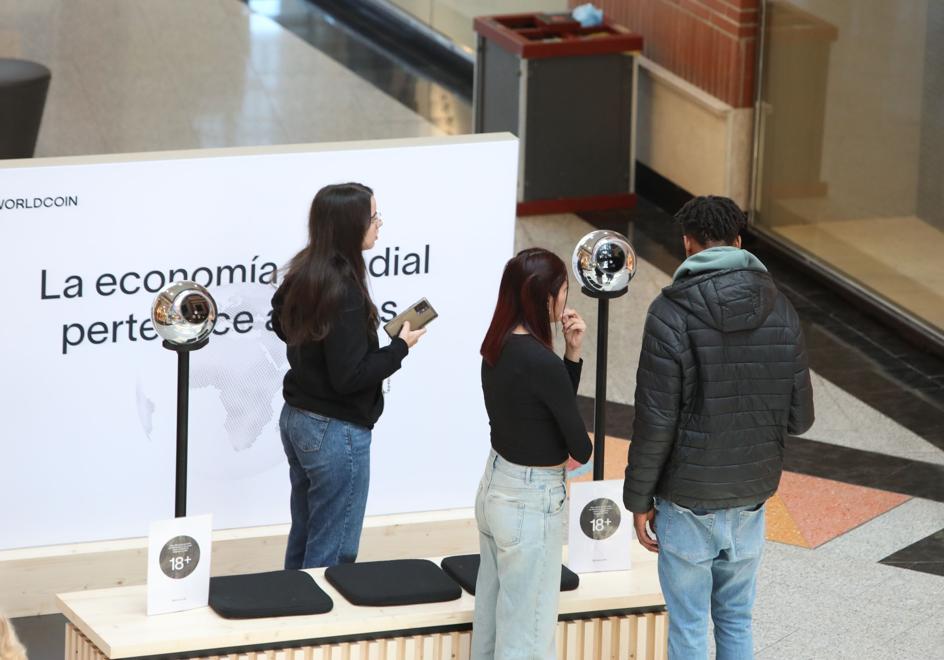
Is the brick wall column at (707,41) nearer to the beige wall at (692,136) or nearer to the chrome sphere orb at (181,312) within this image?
the beige wall at (692,136)

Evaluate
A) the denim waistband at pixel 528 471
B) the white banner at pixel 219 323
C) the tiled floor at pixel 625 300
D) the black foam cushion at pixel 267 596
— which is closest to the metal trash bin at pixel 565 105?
the tiled floor at pixel 625 300

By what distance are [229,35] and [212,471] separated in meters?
8.62

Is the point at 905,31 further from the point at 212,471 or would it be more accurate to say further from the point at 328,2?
the point at 328,2

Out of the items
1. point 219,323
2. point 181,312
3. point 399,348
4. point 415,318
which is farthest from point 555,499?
point 219,323

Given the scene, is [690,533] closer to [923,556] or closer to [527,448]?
[527,448]

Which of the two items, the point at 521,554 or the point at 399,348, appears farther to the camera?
the point at 399,348

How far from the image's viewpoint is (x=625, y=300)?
8414 mm

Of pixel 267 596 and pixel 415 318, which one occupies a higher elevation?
pixel 415 318

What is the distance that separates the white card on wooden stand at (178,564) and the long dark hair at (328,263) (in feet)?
1.95

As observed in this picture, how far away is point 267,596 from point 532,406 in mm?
924

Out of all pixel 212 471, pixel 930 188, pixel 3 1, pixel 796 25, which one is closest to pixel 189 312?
pixel 212 471

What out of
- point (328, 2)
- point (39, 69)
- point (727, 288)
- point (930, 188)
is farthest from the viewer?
point (328, 2)

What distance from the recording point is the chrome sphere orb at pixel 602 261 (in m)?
4.49

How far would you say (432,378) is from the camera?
554 centimetres
